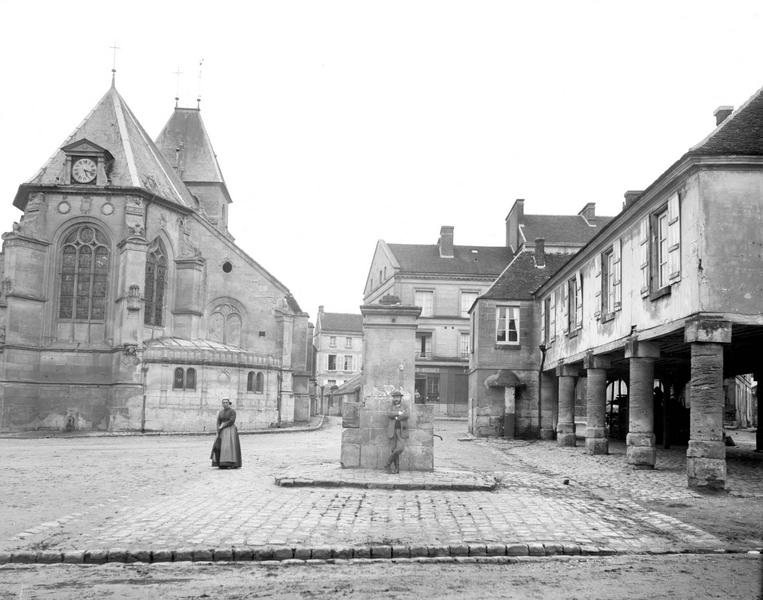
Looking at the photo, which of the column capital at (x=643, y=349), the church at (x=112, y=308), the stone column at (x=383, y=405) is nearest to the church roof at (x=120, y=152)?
the church at (x=112, y=308)

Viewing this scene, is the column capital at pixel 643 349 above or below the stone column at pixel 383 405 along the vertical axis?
above

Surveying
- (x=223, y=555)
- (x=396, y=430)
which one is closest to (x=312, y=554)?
(x=223, y=555)

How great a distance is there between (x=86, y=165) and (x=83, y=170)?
27 centimetres

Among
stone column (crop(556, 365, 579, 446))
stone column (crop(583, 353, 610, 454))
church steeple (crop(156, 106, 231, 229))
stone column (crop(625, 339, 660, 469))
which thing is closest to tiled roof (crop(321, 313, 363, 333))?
church steeple (crop(156, 106, 231, 229))

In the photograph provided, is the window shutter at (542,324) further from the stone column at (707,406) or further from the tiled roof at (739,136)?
the stone column at (707,406)

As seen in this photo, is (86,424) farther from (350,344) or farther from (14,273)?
(350,344)

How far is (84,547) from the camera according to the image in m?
7.82

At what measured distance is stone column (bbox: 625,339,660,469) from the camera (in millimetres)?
17531

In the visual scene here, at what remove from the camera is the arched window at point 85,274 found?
36.3 meters

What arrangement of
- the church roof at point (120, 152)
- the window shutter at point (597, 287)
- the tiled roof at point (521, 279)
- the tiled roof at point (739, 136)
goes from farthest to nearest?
1. the church roof at point (120, 152)
2. the tiled roof at point (521, 279)
3. the window shutter at point (597, 287)
4. the tiled roof at point (739, 136)

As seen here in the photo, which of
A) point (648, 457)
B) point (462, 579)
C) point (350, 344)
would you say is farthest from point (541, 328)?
point (350, 344)

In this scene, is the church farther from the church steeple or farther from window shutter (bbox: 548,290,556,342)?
window shutter (bbox: 548,290,556,342)

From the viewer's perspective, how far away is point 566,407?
26.5 metres

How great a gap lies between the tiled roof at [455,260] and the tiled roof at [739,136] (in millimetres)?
44104
